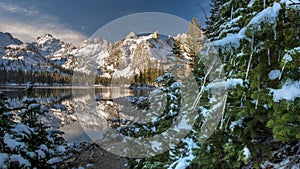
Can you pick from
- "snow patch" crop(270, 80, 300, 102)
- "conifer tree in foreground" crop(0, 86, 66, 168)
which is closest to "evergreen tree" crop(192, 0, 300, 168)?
"snow patch" crop(270, 80, 300, 102)

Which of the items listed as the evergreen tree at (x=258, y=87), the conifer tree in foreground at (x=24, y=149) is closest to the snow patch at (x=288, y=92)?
the evergreen tree at (x=258, y=87)

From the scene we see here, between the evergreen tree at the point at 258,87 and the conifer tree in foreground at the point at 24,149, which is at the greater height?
the evergreen tree at the point at 258,87

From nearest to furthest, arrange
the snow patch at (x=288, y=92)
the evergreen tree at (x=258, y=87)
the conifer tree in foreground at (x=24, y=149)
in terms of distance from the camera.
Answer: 1. the snow patch at (x=288, y=92)
2. the evergreen tree at (x=258, y=87)
3. the conifer tree in foreground at (x=24, y=149)

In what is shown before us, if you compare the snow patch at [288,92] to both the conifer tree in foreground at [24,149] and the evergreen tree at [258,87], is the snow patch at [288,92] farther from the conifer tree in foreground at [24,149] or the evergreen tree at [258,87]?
the conifer tree in foreground at [24,149]

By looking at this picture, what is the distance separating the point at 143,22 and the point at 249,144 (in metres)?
6.53

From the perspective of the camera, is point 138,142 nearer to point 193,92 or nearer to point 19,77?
point 193,92

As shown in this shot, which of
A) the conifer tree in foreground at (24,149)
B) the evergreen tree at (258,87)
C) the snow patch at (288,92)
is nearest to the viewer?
the snow patch at (288,92)

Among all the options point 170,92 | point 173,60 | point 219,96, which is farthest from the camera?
point 173,60

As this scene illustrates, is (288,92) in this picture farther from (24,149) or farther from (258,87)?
(24,149)

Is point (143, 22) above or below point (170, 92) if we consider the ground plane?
above

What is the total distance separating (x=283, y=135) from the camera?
6.55ft

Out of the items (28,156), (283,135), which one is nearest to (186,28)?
(283,135)

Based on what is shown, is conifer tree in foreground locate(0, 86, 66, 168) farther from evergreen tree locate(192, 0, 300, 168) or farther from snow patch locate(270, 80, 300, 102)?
snow patch locate(270, 80, 300, 102)

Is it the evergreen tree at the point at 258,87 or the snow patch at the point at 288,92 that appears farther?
the evergreen tree at the point at 258,87
